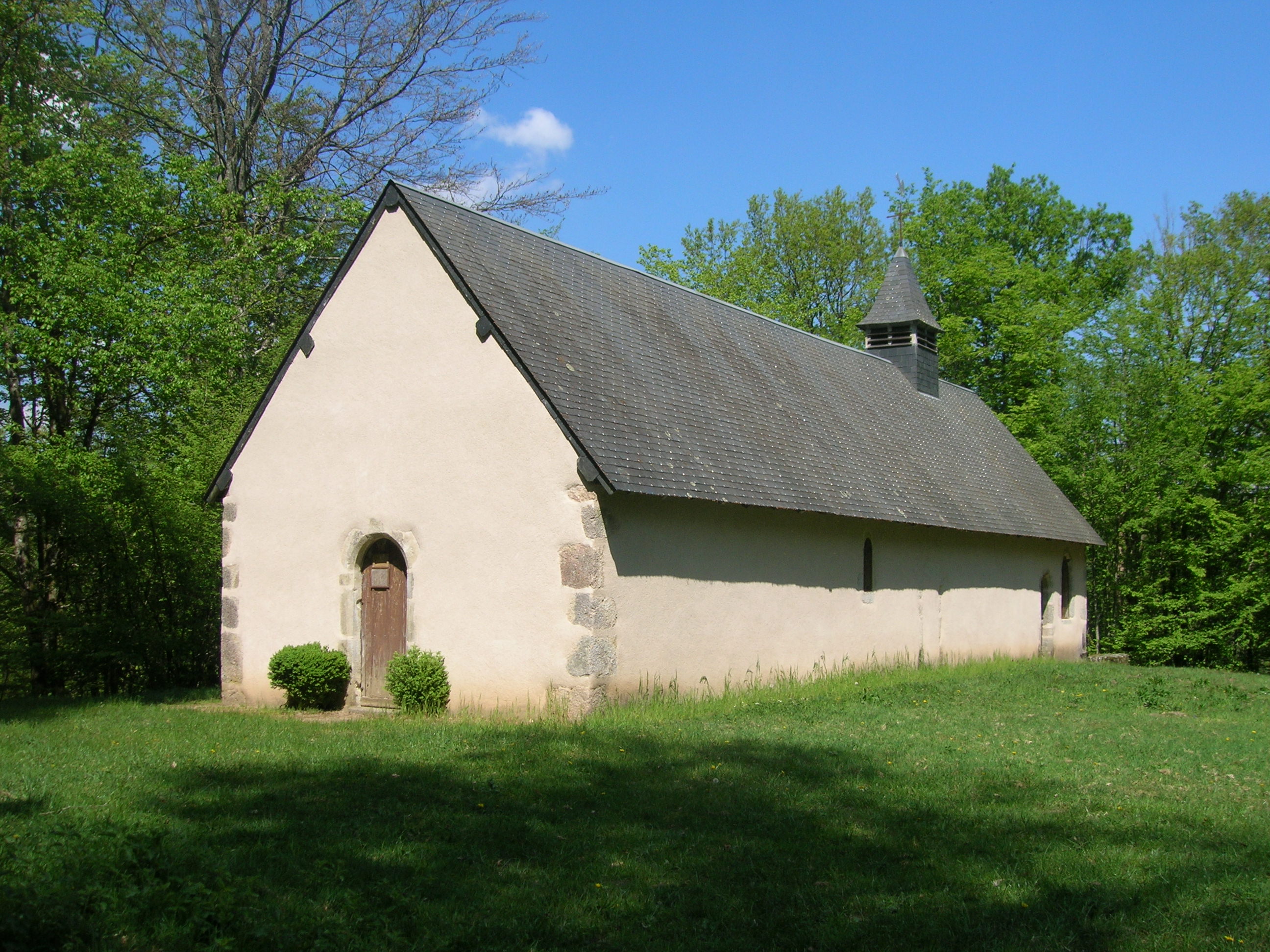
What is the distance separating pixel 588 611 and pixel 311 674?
152 inches

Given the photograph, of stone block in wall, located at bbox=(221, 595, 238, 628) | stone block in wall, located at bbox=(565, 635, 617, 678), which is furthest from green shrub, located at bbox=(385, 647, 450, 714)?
stone block in wall, located at bbox=(221, 595, 238, 628)

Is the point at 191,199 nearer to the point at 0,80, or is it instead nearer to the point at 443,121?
the point at 0,80

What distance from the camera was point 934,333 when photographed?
24.6 m

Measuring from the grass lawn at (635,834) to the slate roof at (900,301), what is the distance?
1413 cm

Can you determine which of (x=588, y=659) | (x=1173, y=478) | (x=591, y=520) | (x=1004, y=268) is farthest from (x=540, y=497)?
(x=1004, y=268)

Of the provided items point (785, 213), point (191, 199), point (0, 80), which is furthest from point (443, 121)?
point (785, 213)

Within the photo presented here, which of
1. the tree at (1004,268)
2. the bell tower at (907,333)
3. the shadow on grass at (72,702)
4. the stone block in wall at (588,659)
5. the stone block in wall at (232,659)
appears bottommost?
the shadow on grass at (72,702)

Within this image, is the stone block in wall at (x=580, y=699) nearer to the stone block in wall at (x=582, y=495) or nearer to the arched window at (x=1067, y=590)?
the stone block in wall at (x=582, y=495)

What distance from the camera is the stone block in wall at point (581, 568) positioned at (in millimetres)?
11320

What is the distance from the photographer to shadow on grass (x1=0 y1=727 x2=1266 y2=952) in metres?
4.73

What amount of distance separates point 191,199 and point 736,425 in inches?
465

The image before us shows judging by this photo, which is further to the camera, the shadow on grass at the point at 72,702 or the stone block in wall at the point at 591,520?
the shadow on grass at the point at 72,702

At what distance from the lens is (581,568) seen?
447 inches

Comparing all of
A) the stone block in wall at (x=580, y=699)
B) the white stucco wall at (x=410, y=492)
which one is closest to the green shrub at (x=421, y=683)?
the white stucco wall at (x=410, y=492)
